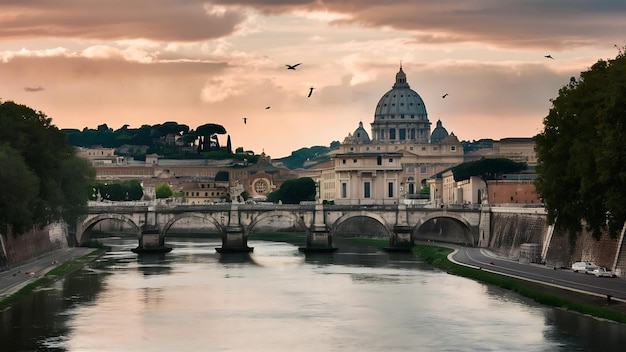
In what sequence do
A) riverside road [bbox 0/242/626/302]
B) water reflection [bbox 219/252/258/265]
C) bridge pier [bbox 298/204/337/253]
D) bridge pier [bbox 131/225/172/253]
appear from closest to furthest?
riverside road [bbox 0/242/626/302] → water reflection [bbox 219/252/258/265] → bridge pier [bbox 131/225/172/253] → bridge pier [bbox 298/204/337/253]

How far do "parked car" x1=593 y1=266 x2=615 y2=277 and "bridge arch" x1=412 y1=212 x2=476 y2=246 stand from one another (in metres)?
46.3

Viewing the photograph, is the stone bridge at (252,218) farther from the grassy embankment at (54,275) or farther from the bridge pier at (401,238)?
the grassy embankment at (54,275)

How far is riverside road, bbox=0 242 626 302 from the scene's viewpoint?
75.1 meters

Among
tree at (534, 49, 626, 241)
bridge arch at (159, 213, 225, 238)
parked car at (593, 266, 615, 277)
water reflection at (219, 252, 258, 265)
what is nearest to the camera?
tree at (534, 49, 626, 241)

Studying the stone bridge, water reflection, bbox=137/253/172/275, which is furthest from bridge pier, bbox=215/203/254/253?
water reflection, bbox=137/253/172/275

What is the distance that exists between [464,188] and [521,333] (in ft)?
360

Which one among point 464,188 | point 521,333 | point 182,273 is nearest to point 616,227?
point 521,333

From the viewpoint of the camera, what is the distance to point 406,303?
258ft

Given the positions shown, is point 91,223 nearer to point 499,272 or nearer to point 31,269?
point 31,269

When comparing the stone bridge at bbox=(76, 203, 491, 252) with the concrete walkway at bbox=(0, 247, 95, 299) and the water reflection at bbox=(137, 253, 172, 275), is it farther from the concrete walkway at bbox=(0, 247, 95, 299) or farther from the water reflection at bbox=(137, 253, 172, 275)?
the concrete walkway at bbox=(0, 247, 95, 299)

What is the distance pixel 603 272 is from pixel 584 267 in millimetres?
4197

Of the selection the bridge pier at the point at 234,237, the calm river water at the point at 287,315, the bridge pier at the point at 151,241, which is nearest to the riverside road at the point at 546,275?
the calm river water at the point at 287,315

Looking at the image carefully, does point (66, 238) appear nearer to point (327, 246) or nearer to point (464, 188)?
point (327, 246)

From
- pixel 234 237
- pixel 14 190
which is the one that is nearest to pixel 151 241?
pixel 234 237
